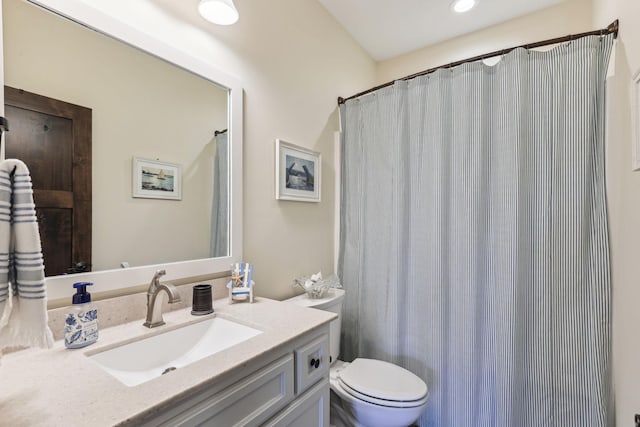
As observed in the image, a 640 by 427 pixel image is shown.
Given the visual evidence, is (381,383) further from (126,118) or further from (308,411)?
(126,118)

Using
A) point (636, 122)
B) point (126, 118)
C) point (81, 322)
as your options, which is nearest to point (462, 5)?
point (636, 122)

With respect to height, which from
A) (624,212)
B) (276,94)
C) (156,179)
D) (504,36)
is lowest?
(624,212)

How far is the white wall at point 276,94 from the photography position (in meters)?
1.22

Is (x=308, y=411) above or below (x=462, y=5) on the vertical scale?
below

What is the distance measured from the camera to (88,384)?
0.62m

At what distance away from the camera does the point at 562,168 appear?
4.18ft

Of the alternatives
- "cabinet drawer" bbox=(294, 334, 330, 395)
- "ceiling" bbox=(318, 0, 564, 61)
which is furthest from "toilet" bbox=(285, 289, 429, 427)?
"ceiling" bbox=(318, 0, 564, 61)

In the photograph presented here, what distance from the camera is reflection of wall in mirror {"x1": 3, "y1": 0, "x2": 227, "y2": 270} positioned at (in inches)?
32.9

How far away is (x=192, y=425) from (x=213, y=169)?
0.95m

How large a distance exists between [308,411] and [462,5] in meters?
2.38

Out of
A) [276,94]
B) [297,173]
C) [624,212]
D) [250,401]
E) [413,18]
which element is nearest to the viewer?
[250,401]

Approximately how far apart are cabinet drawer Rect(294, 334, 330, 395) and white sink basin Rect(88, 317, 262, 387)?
0.18 m

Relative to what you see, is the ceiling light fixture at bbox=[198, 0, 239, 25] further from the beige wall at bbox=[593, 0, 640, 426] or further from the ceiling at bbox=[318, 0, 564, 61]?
the beige wall at bbox=[593, 0, 640, 426]

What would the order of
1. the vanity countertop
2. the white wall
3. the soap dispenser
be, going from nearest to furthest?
1. the vanity countertop
2. the soap dispenser
3. the white wall
